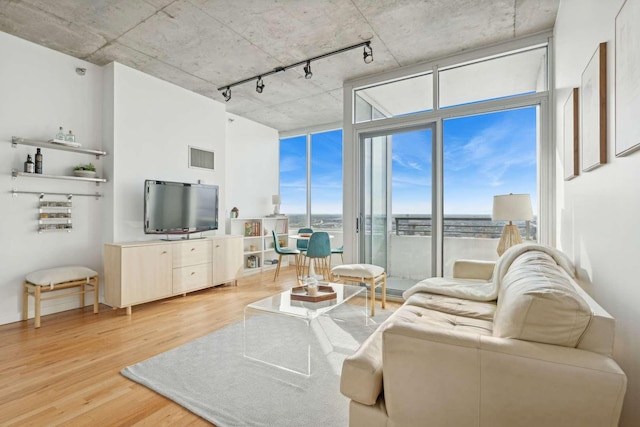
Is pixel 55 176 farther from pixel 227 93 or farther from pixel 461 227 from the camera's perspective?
pixel 461 227

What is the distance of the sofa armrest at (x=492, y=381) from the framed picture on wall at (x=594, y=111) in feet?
3.49

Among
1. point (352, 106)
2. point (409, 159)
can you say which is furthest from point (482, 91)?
point (352, 106)

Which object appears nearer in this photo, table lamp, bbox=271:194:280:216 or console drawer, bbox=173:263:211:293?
console drawer, bbox=173:263:211:293

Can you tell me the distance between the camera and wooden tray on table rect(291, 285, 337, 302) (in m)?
2.71

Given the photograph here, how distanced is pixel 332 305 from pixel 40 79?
3969mm

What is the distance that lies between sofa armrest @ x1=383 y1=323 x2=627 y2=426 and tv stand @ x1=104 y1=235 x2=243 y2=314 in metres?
3.29

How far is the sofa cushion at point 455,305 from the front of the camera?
218 centimetres

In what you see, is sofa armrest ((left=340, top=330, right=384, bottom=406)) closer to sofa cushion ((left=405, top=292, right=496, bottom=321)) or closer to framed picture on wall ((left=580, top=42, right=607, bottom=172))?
sofa cushion ((left=405, top=292, right=496, bottom=321))

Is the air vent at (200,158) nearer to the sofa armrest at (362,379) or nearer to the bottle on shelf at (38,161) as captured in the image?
the bottle on shelf at (38,161)

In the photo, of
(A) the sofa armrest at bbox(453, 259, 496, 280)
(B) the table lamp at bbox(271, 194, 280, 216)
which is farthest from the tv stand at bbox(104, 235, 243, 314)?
(A) the sofa armrest at bbox(453, 259, 496, 280)

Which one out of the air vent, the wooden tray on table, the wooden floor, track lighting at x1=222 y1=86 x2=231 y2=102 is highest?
track lighting at x1=222 y1=86 x2=231 y2=102

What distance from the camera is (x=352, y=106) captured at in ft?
15.0

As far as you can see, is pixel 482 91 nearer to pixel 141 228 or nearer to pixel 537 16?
pixel 537 16

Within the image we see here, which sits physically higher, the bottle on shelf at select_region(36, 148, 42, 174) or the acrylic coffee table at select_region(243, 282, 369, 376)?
the bottle on shelf at select_region(36, 148, 42, 174)
